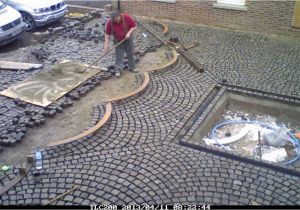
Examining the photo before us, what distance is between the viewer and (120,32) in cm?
847

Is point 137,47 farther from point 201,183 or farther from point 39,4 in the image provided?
point 201,183

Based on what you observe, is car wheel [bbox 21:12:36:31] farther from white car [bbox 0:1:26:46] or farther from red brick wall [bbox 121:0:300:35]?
red brick wall [bbox 121:0:300:35]

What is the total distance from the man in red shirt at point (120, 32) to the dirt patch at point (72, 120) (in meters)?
0.36

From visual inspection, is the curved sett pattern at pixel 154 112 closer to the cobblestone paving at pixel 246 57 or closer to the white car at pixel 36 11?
the cobblestone paving at pixel 246 57

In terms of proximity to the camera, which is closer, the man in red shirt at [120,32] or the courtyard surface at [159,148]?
the courtyard surface at [159,148]

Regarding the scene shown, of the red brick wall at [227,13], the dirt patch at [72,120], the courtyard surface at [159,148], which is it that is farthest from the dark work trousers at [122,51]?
the red brick wall at [227,13]

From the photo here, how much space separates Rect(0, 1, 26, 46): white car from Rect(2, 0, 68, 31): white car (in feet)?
3.35

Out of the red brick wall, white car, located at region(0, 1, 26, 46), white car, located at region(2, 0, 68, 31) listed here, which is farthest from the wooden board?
the red brick wall

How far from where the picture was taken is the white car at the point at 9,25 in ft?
35.7

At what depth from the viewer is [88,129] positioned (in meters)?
6.63

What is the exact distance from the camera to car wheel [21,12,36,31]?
12.7 metres

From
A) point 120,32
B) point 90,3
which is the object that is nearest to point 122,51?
point 120,32

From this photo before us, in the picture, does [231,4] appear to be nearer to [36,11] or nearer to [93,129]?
[36,11]

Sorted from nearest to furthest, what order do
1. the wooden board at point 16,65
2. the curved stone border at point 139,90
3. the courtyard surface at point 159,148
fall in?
the courtyard surface at point 159,148, the curved stone border at point 139,90, the wooden board at point 16,65
